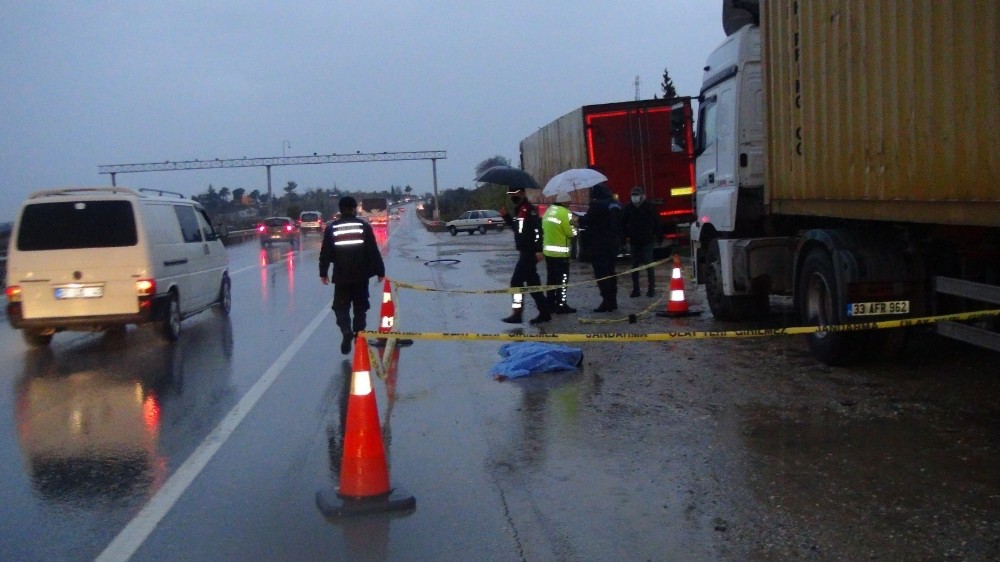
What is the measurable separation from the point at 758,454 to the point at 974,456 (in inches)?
50.6

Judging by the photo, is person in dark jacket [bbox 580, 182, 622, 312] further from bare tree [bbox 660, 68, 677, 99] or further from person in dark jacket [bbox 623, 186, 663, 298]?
bare tree [bbox 660, 68, 677, 99]

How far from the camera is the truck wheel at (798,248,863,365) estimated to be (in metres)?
8.76

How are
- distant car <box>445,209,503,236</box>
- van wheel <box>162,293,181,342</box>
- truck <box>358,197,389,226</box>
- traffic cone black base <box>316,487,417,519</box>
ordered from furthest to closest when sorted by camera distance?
truck <box>358,197,389,226</box>
distant car <box>445,209,503,236</box>
van wheel <box>162,293,181,342</box>
traffic cone black base <box>316,487,417,519</box>

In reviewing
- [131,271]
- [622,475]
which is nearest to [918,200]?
[622,475]

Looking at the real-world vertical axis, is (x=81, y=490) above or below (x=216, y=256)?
below

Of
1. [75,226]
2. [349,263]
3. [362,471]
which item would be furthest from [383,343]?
[362,471]

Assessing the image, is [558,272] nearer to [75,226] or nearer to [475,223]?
[75,226]

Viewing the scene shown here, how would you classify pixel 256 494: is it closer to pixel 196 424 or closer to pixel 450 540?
pixel 450 540

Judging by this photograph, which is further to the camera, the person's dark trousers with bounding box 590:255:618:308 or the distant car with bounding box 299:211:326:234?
the distant car with bounding box 299:211:326:234

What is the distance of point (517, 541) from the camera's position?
4926 mm

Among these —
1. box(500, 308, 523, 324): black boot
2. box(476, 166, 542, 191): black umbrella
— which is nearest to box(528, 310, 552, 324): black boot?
box(500, 308, 523, 324): black boot

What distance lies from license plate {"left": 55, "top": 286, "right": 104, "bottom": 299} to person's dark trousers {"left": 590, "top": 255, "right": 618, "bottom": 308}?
6.44 m

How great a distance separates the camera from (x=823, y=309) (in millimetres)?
9188

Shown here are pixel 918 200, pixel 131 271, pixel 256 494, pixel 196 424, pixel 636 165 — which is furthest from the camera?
pixel 636 165
